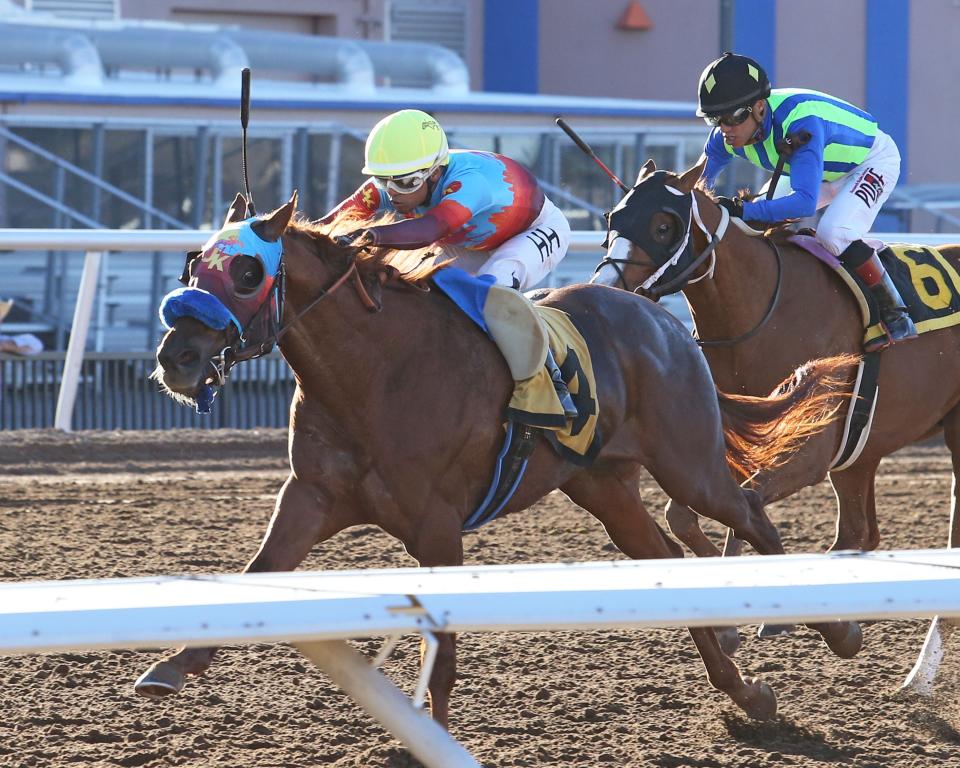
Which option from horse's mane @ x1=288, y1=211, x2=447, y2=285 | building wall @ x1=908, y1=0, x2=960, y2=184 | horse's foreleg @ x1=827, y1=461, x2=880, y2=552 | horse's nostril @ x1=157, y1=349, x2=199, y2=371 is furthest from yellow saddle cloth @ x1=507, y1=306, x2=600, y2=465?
building wall @ x1=908, y1=0, x2=960, y2=184

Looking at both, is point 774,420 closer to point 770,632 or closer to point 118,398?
point 770,632

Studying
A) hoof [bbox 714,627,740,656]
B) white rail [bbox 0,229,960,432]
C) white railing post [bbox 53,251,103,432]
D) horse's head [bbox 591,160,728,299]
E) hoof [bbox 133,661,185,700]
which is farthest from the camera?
white railing post [bbox 53,251,103,432]

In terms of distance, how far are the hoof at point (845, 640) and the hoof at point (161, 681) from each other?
6.28 feet

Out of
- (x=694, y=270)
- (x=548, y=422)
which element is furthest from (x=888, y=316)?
(x=548, y=422)

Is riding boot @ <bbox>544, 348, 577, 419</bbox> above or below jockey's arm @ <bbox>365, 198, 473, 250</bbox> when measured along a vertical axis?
below

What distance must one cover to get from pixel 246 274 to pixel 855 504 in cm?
250

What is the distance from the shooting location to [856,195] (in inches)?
193

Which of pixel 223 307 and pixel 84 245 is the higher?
pixel 223 307

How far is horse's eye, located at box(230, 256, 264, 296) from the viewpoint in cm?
322

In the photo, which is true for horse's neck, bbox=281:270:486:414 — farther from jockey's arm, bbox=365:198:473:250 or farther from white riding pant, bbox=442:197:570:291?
white riding pant, bbox=442:197:570:291

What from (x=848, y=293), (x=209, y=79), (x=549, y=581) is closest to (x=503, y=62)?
(x=209, y=79)

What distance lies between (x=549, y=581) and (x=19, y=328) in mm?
7036

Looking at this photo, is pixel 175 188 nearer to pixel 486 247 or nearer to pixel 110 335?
pixel 110 335

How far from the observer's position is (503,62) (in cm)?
1728
